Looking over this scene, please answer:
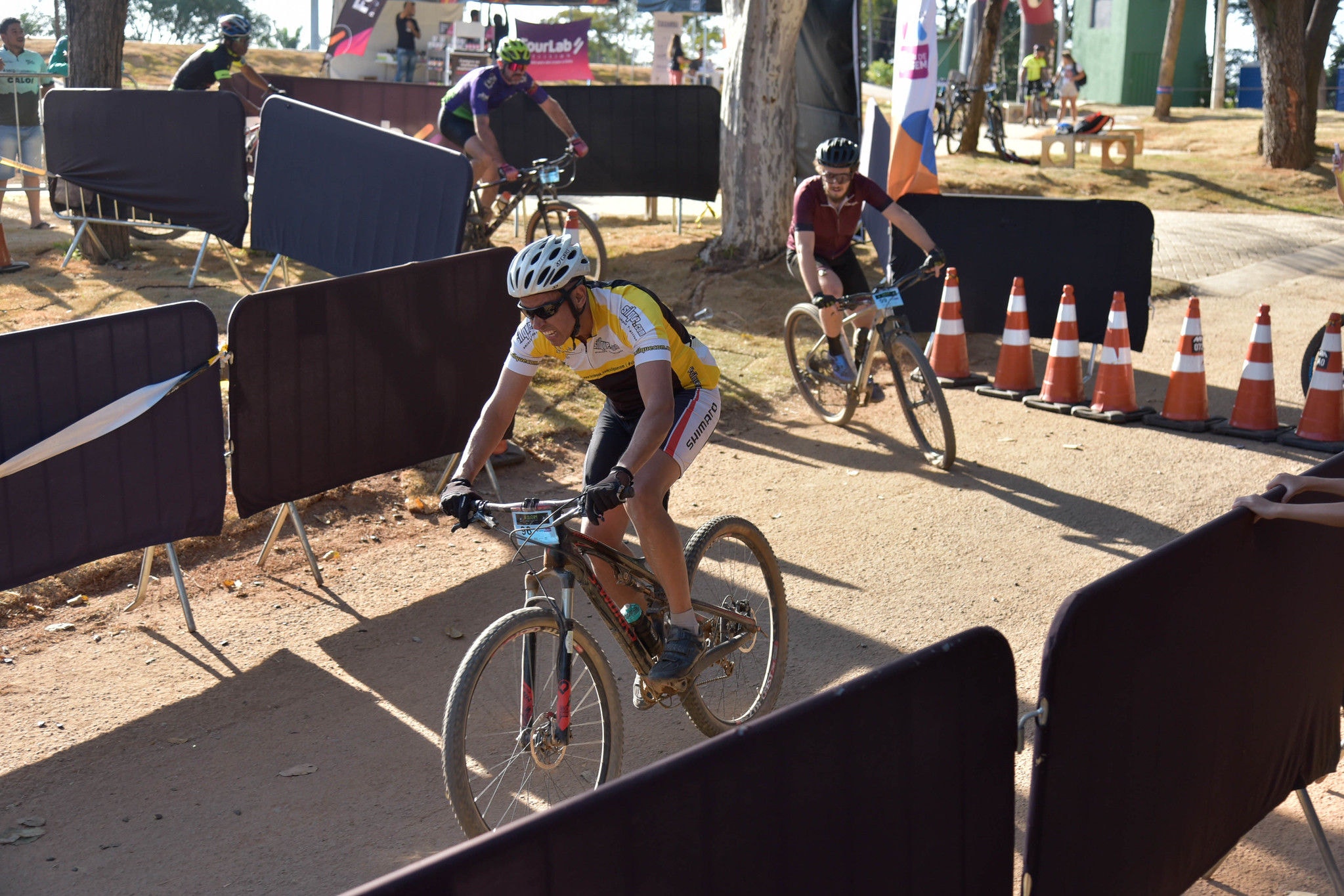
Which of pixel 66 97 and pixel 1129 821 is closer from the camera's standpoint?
pixel 1129 821

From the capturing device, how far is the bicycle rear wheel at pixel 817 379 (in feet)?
29.7

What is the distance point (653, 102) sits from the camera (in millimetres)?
15594

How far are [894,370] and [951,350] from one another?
2295 millimetres

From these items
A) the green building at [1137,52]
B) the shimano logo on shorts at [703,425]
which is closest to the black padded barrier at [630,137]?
the shimano logo on shorts at [703,425]

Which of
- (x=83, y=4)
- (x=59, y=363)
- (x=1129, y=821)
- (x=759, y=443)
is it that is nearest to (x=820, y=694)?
(x=1129, y=821)

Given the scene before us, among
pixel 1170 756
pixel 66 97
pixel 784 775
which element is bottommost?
pixel 1170 756

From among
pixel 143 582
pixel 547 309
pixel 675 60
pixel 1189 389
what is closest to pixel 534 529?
pixel 547 309

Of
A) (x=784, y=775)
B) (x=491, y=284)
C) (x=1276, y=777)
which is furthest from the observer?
(x=491, y=284)

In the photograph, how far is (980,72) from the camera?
25.3 m

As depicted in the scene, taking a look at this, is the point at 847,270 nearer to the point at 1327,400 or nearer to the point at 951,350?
the point at 951,350

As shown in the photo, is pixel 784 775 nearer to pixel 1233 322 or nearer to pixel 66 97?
pixel 1233 322

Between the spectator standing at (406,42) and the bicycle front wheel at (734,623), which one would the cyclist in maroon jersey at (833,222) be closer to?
the bicycle front wheel at (734,623)

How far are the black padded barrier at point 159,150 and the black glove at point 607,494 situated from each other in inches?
341

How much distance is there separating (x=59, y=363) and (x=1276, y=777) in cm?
481
